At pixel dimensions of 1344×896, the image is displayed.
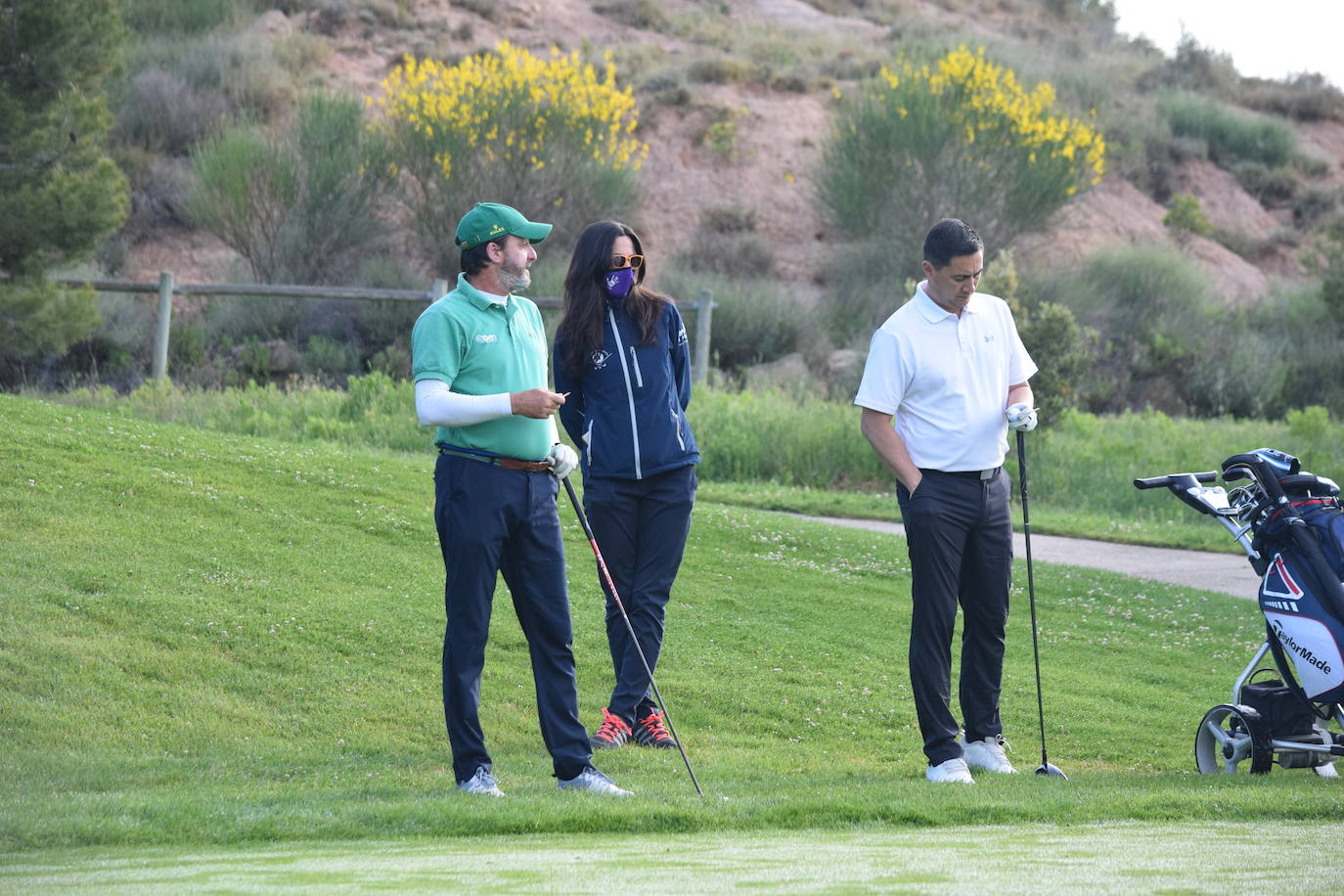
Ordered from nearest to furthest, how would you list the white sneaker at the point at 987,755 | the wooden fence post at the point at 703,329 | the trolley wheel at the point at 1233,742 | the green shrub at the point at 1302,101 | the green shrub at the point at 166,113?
the trolley wheel at the point at 1233,742, the white sneaker at the point at 987,755, the wooden fence post at the point at 703,329, the green shrub at the point at 166,113, the green shrub at the point at 1302,101

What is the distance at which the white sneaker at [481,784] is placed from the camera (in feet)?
18.9

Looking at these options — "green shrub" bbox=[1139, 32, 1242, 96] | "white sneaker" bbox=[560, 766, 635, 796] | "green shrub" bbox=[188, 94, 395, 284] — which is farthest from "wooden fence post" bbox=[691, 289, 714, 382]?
"green shrub" bbox=[1139, 32, 1242, 96]

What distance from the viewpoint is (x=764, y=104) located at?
A: 40750 mm

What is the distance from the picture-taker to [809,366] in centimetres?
2759

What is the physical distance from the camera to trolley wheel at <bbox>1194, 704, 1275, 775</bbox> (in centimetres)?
639

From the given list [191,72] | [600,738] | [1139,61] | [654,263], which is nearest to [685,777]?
[600,738]

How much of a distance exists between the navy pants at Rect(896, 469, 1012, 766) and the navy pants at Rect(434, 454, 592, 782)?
144cm

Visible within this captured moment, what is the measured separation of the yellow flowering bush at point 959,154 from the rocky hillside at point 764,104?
1577 millimetres

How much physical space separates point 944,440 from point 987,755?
133cm

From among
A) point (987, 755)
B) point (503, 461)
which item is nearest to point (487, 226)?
point (503, 461)

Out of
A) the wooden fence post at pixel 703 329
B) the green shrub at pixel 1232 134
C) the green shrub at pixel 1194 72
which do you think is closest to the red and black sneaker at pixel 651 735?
the wooden fence post at pixel 703 329

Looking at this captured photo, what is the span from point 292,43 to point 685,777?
36.3m

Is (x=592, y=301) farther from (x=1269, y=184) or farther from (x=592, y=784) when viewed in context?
(x=1269, y=184)

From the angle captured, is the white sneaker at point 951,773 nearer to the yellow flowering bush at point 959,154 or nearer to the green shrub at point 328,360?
the green shrub at point 328,360
